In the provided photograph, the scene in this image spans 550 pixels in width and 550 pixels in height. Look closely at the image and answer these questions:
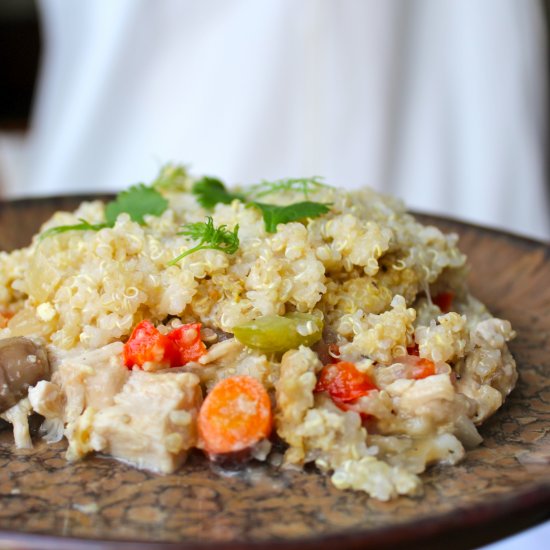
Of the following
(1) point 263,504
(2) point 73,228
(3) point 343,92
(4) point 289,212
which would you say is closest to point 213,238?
(4) point 289,212

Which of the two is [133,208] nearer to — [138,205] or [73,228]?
[138,205]

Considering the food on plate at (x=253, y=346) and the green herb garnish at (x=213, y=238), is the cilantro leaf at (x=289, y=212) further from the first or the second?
the green herb garnish at (x=213, y=238)

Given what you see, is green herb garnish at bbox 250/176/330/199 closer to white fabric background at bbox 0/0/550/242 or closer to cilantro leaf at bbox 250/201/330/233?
cilantro leaf at bbox 250/201/330/233

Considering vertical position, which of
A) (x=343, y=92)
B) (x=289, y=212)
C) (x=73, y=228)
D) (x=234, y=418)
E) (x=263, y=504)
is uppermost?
(x=343, y=92)

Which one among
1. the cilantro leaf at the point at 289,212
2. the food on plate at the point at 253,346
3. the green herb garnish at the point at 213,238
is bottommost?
the food on plate at the point at 253,346

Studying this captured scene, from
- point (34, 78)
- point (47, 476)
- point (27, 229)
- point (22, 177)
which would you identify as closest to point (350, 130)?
point (27, 229)

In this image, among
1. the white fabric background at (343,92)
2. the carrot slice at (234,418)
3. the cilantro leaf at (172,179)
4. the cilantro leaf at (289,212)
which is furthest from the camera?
the white fabric background at (343,92)

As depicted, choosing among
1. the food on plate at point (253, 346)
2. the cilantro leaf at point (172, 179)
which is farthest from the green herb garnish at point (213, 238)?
the cilantro leaf at point (172, 179)
